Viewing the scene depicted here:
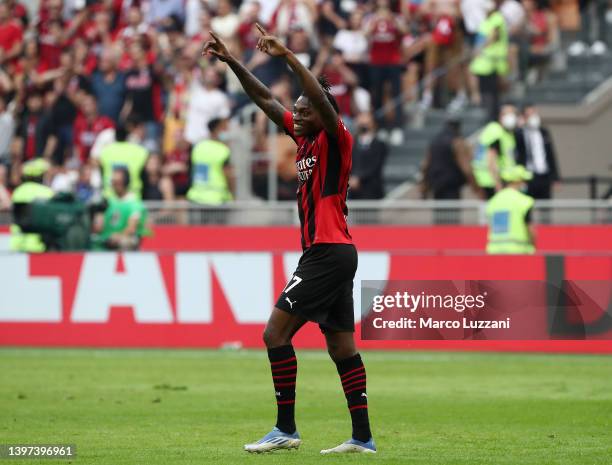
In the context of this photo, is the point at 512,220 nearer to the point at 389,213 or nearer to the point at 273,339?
the point at 389,213

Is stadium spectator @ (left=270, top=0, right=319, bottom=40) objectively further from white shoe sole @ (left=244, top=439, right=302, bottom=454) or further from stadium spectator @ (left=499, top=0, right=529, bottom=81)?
white shoe sole @ (left=244, top=439, right=302, bottom=454)

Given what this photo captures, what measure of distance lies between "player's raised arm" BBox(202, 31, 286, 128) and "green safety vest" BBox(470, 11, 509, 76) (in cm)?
1384

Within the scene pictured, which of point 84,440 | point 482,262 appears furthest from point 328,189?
point 482,262

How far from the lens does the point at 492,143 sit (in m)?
22.0

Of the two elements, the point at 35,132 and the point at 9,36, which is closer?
the point at 35,132

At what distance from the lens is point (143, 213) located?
68.6 ft

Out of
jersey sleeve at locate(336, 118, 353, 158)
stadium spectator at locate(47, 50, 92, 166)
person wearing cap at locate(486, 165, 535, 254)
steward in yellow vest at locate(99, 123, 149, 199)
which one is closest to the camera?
jersey sleeve at locate(336, 118, 353, 158)

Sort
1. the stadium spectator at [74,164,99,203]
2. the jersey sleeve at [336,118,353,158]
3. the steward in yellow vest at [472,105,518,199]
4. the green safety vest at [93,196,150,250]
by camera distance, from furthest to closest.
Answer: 1. the stadium spectator at [74,164,99,203]
2. the steward in yellow vest at [472,105,518,199]
3. the green safety vest at [93,196,150,250]
4. the jersey sleeve at [336,118,353,158]

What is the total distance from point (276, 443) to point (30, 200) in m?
11.3

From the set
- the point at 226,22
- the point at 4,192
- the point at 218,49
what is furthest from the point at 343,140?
the point at 226,22

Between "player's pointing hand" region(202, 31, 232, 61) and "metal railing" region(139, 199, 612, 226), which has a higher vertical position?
"player's pointing hand" region(202, 31, 232, 61)

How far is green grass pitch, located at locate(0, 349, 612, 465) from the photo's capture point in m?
9.84

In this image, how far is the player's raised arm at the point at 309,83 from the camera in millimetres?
9094

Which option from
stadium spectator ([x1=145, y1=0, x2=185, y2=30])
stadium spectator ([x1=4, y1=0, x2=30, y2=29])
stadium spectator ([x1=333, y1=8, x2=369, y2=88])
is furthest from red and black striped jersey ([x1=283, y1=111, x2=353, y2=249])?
stadium spectator ([x1=4, y1=0, x2=30, y2=29])
